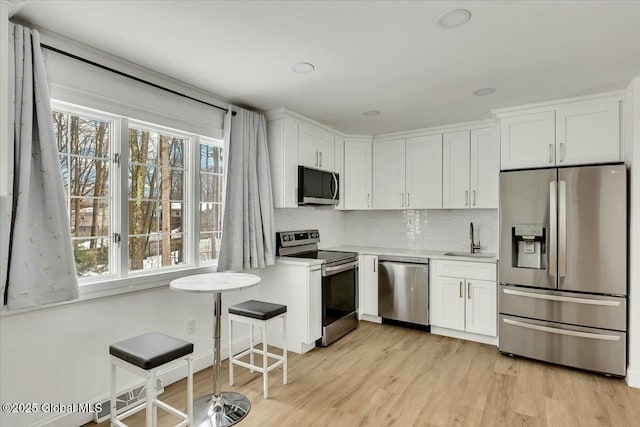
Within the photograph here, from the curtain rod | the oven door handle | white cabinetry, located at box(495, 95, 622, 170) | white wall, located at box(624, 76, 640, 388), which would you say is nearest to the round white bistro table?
the oven door handle

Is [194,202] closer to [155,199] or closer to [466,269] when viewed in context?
[155,199]

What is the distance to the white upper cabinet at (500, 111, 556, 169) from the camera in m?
3.19

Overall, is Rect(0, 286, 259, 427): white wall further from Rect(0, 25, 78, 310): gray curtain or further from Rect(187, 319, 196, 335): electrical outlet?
Rect(0, 25, 78, 310): gray curtain

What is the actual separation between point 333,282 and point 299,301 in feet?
1.47

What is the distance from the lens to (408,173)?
171 inches

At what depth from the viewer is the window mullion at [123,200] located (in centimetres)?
246

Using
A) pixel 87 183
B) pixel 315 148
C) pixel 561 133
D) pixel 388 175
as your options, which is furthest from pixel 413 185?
pixel 87 183

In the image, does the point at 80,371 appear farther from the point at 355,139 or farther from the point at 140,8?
the point at 355,139

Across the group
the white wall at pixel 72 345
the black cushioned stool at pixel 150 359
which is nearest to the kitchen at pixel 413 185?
the white wall at pixel 72 345

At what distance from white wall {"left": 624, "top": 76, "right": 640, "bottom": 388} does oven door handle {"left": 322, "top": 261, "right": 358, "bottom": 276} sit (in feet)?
8.03

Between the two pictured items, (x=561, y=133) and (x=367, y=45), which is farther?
(x=561, y=133)

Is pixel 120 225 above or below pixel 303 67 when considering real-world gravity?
below

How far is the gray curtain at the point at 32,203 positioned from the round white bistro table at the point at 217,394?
65cm

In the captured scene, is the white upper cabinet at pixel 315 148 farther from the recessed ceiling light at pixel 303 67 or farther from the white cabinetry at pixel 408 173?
the recessed ceiling light at pixel 303 67
